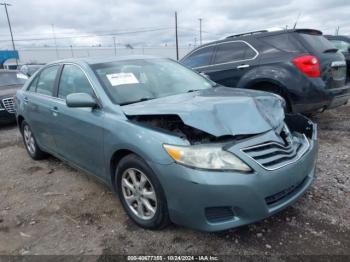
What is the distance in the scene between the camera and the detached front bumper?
7.34 ft

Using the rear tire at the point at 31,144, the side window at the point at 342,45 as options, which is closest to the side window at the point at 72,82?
the rear tire at the point at 31,144

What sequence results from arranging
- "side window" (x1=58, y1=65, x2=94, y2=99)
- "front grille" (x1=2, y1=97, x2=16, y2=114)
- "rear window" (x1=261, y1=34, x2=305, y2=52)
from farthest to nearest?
"front grille" (x1=2, y1=97, x2=16, y2=114), "rear window" (x1=261, y1=34, x2=305, y2=52), "side window" (x1=58, y1=65, x2=94, y2=99)

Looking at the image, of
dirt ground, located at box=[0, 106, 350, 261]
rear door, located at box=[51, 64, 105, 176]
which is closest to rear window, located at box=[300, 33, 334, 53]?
dirt ground, located at box=[0, 106, 350, 261]

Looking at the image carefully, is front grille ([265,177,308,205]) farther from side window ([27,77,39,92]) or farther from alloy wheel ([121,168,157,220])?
side window ([27,77,39,92])

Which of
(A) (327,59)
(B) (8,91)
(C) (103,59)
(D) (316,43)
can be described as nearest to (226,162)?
(C) (103,59)

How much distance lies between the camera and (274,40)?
5.25 metres

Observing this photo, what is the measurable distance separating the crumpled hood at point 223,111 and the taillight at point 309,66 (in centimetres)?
198

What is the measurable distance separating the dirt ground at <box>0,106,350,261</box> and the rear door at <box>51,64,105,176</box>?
446 millimetres

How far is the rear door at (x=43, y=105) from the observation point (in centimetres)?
408

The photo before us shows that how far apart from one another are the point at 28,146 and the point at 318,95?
4.76m

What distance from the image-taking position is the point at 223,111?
8.36ft

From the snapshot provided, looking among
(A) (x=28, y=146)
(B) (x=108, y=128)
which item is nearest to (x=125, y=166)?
(B) (x=108, y=128)

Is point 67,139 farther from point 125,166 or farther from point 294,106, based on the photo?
point 294,106

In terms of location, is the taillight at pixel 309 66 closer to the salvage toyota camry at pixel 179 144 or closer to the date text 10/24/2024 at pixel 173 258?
the salvage toyota camry at pixel 179 144
